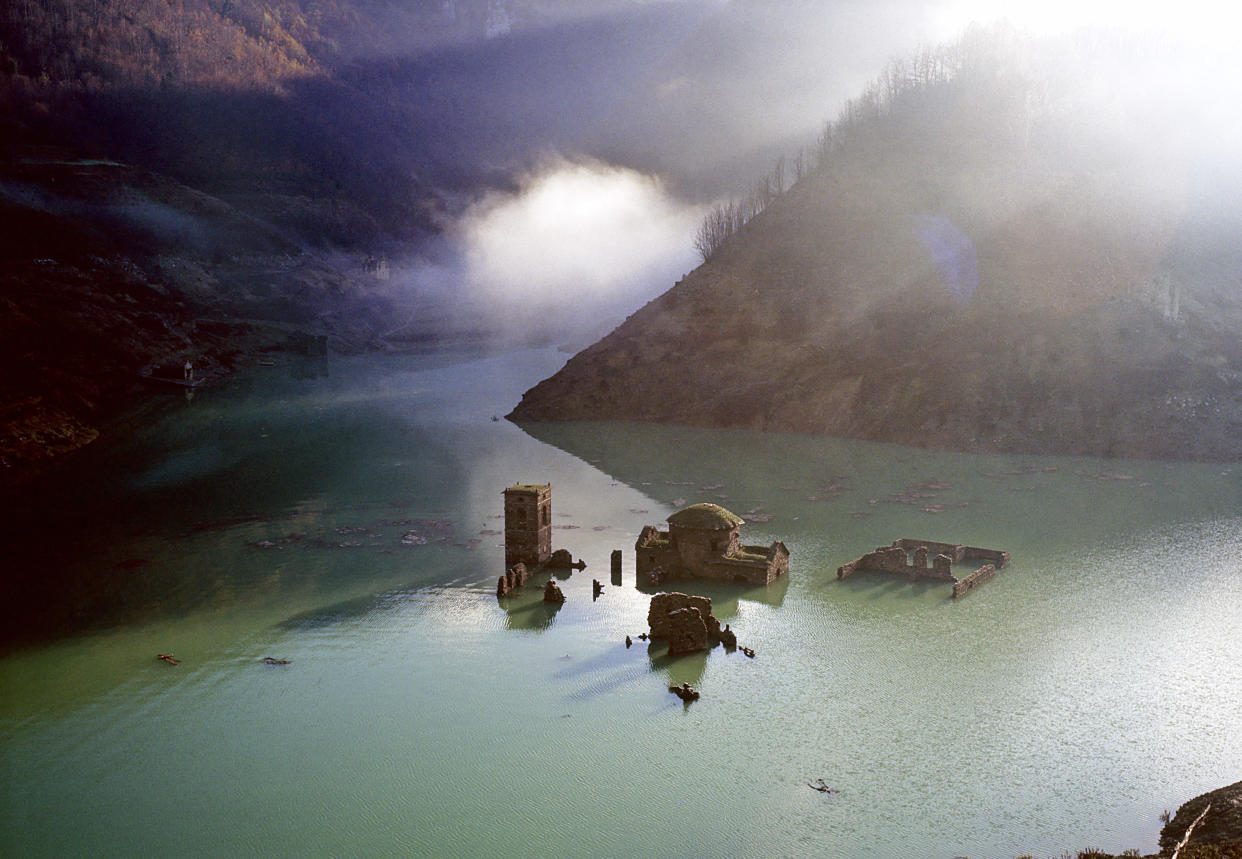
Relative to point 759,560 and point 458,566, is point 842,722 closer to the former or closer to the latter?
point 759,560

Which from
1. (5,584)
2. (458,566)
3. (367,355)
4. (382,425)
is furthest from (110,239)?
(458,566)

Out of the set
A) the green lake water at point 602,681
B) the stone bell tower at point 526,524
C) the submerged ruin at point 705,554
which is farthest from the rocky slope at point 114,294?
the submerged ruin at point 705,554

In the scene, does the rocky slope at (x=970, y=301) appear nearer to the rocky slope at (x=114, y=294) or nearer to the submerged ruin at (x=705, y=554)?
the submerged ruin at (x=705, y=554)

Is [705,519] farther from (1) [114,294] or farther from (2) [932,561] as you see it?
(1) [114,294]

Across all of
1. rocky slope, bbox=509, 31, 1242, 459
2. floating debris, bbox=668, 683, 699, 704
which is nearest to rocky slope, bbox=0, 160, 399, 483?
rocky slope, bbox=509, 31, 1242, 459

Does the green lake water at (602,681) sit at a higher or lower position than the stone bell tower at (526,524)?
lower

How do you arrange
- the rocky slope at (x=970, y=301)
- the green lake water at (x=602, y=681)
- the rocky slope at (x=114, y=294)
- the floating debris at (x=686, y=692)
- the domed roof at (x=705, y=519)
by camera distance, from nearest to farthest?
the green lake water at (x=602, y=681) < the floating debris at (x=686, y=692) < the domed roof at (x=705, y=519) < the rocky slope at (x=970, y=301) < the rocky slope at (x=114, y=294)

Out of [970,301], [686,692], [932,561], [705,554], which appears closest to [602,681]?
[686,692]
